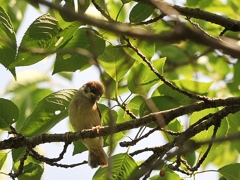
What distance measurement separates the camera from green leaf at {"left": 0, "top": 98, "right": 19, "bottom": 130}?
9.30ft

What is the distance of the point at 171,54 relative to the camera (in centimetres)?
402

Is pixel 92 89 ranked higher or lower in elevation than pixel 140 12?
higher

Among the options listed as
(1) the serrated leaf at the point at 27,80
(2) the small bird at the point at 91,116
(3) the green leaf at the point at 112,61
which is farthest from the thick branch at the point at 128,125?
(2) the small bird at the point at 91,116

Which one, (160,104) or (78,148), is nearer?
(160,104)

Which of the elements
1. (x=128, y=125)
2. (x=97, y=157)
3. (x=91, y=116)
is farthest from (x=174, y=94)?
(x=97, y=157)

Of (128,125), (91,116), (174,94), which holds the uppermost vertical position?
(91,116)

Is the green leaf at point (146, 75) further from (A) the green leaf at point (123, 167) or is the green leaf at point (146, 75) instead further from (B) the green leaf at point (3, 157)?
(B) the green leaf at point (3, 157)

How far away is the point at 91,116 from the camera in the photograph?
455 cm

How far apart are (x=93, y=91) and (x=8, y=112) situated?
207cm

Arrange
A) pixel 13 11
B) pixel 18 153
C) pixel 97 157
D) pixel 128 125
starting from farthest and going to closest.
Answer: pixel 97 157 < pixel 13 11 < pixel 18 153 < pixel 128 125

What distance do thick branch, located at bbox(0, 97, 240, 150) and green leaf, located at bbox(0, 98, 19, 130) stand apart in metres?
0.13

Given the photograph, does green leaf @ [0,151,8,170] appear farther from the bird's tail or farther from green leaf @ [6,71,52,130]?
the bird's tail

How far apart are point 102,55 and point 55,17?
375 millimetres

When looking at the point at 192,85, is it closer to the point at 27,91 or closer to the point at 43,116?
the point at 43,116
